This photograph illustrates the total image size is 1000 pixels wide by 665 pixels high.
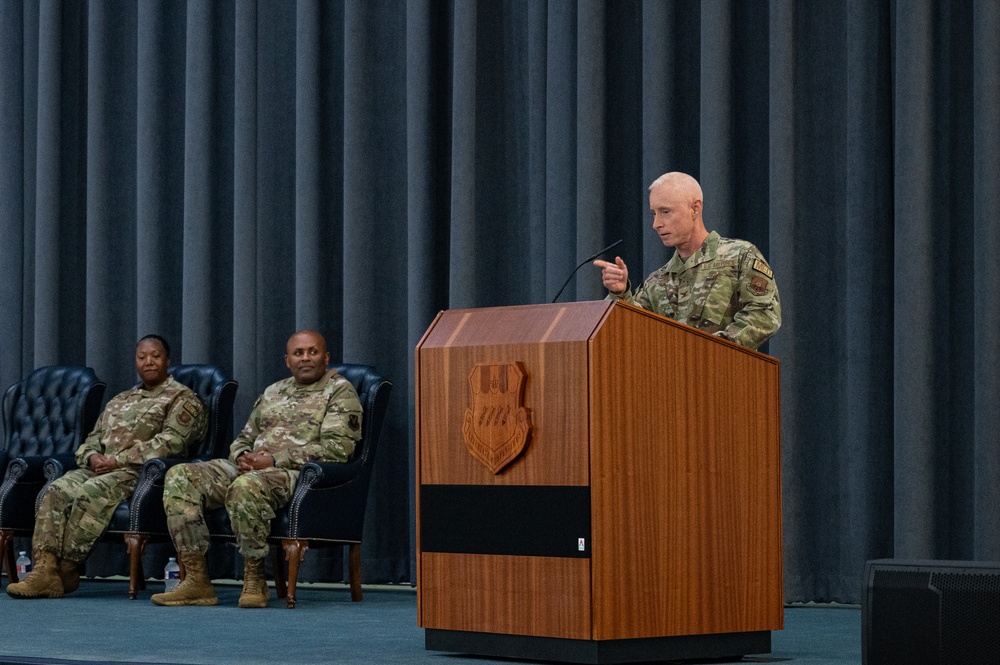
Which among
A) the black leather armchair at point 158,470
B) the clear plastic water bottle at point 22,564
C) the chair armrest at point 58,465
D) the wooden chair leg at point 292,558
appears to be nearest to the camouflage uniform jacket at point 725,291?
the wooden chair leg at point 292,558

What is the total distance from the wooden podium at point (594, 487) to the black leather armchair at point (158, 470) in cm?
251

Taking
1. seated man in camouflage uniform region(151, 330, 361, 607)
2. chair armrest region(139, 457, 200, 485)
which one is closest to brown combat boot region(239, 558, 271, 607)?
seated man in camouflage uniform region(151, 330, 361, 607)

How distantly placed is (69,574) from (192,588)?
84 centimetres

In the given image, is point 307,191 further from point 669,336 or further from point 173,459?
point 669,336

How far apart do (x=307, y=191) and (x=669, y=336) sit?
11.5ft

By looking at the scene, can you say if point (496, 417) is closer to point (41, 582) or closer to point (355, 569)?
point (355, 569)

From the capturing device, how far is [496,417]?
356 centimetres

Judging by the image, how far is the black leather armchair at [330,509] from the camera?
559 cm

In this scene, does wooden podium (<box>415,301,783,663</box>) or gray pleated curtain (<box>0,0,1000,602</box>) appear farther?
gray pleated curtain (<box>0,0,1000,602</box>)

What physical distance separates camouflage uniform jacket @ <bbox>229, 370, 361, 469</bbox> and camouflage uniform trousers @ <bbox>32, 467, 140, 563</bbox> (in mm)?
564

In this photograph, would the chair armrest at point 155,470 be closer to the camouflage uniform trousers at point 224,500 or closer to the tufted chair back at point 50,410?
the camouflage uniform trousers at point 224,500

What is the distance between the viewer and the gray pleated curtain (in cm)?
554

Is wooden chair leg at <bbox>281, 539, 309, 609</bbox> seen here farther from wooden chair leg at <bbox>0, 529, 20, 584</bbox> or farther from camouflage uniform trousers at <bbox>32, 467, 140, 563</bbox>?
wooden chair leg at <bbox>0, 529, 20, 584</bbox>

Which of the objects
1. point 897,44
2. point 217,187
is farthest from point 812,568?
point 217,187
